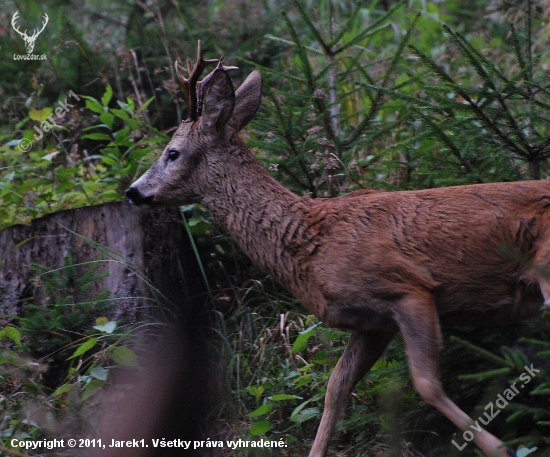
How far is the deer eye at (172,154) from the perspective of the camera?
16.1 ft

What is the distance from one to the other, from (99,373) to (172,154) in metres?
1.33

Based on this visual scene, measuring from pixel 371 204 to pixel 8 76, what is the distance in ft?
16.1

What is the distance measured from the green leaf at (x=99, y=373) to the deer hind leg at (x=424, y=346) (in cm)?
176

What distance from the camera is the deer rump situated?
4.15 meters

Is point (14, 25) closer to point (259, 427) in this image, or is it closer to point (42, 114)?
point (42, 114)

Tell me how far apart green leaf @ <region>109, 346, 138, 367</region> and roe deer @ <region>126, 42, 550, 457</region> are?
1.01 meters

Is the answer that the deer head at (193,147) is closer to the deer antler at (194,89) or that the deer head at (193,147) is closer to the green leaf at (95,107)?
the deer antler at (194,89)

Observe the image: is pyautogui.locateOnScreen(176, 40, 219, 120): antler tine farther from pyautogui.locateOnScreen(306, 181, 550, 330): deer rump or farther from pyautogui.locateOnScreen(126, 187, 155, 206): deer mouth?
pyautogui.locateOnScreen(306, 181, 550, 330): deer rump

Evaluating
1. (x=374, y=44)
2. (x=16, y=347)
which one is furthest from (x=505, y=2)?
(x=16, y=347)

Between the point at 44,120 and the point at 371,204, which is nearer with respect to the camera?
the point at 371,204

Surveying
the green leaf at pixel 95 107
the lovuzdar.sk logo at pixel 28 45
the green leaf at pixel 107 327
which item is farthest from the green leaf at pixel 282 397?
the lovuzdar.sk logo at pixel 28 45

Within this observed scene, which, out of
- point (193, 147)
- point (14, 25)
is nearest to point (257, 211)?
point (193, 147)

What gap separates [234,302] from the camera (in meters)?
6.00

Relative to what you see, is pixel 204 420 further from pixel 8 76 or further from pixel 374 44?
pixel 374 44
